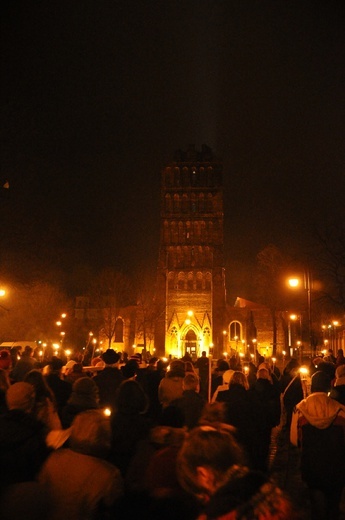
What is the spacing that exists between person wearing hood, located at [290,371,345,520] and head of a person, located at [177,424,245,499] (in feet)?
10.3

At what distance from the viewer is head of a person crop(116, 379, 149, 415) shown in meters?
5.92

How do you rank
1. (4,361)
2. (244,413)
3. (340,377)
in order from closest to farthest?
(244,413) → (340,377) → (4,361)

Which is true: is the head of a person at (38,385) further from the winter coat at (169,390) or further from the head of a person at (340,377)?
the head of a person at (340,377)

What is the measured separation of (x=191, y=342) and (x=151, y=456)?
194ft

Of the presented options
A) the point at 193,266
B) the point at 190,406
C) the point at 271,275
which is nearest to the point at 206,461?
the point at 190,406

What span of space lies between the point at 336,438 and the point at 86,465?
3361 millimetres

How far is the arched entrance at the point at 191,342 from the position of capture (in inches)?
2473

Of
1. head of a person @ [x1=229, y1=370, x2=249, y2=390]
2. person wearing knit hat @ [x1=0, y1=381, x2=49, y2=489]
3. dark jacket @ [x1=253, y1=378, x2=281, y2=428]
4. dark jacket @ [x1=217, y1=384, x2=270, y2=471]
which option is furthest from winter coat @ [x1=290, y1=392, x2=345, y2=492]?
dark jacket @ [x1=253, y1=378, x2=281, y2=428]

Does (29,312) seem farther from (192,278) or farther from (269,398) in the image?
(269,398)

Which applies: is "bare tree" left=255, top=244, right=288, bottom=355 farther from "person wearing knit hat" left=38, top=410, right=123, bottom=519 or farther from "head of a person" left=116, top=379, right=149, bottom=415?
"person wearing knit hat" left=38, top=410, right=123, bottom=519

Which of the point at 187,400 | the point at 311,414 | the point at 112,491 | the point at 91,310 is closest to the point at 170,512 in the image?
the point at 112,491

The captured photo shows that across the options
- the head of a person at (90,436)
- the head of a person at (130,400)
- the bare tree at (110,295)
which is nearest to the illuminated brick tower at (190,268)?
the bare tree at (110,295)

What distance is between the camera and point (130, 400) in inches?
235

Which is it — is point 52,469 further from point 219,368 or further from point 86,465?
point 219,368
